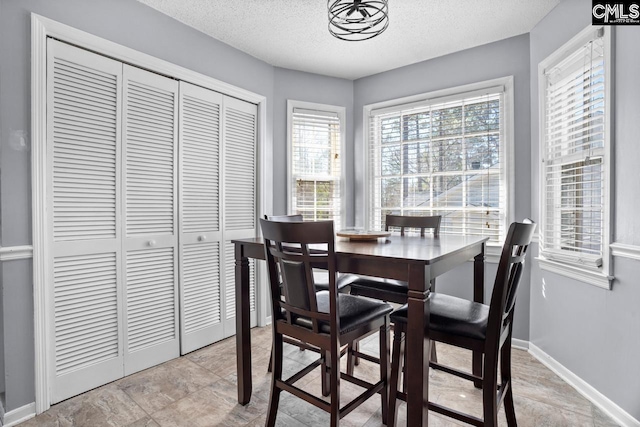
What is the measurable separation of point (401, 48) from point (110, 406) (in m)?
3.49

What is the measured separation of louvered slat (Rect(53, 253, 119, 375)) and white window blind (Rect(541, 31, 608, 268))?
10.2 feet

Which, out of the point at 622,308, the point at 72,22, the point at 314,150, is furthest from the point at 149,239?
the point at 622,308

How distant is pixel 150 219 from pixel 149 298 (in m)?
0.58

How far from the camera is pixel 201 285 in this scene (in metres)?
2.83

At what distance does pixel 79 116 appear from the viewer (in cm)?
210

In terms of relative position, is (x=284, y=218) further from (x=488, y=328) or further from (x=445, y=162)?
(x=445, y=162)

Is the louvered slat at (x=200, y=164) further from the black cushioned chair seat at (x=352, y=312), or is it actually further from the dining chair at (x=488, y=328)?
the dining chair at (x=488, y=328)

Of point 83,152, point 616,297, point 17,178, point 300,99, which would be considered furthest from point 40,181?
point 616,297

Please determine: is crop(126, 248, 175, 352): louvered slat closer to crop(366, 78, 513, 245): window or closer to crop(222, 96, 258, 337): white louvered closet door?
crop(222, 96, 258, 337): white louvered closet door

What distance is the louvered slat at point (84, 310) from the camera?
2.02 metres

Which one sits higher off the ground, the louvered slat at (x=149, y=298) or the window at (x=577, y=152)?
the window at (x=577, y=152)

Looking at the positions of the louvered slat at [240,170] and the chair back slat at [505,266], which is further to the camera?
the louvered slat at [240,170]

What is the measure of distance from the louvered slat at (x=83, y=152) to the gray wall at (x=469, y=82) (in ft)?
7.95

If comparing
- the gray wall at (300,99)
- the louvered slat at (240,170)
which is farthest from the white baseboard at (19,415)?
the gray wall at (300,99)
